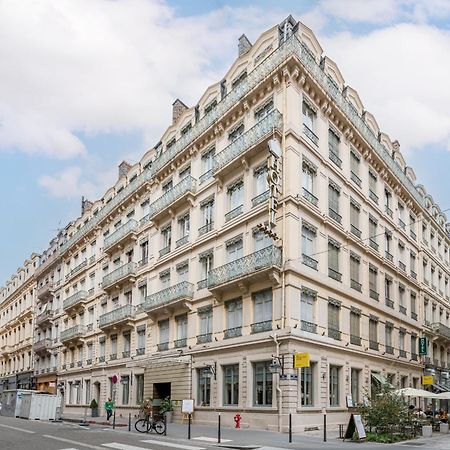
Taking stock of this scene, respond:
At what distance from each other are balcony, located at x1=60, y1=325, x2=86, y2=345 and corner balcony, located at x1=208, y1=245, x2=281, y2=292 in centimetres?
2166

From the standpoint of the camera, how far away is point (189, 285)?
104ft

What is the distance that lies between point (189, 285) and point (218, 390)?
6095mm

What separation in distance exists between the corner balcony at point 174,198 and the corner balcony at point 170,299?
4.89 m

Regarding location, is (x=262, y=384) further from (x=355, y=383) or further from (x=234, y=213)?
(x=234, y=213)

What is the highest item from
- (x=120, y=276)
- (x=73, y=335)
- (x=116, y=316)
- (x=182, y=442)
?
(x=120, y=276)

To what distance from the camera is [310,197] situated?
2755cm

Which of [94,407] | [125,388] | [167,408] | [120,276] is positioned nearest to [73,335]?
[94,407]

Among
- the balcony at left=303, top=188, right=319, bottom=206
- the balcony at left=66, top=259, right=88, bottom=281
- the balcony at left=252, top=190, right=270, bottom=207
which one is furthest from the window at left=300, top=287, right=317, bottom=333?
the balcony at left=66, top=259, right=88, bottom=281

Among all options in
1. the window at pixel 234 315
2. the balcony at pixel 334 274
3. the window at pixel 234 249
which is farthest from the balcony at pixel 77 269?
the balcony at pixel 334 274

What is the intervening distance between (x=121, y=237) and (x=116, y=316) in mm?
5556

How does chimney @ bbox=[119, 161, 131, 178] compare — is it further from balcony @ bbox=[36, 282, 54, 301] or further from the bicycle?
the bicycle

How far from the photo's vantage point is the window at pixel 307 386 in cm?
2498

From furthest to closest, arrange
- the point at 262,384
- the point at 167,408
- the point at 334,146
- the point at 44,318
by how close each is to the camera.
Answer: the point at 44,318
the point at 334,146
the point at 167,408
the point at 262,384

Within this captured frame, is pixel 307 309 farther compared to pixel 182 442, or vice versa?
pixel 307 309
